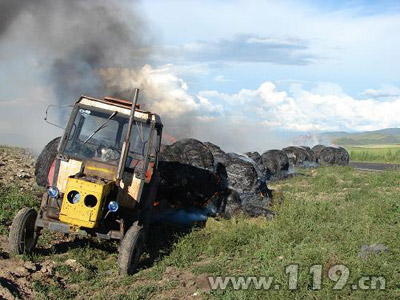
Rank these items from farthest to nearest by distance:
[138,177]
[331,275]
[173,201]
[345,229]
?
1. [173,201]
2. [345,229]
3. [138,177]
4. [331,275]

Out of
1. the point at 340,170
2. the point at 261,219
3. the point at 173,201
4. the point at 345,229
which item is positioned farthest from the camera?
the point at 340,170

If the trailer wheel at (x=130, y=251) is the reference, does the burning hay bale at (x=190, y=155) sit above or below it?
above

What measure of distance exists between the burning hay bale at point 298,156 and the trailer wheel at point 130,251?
47.6ft

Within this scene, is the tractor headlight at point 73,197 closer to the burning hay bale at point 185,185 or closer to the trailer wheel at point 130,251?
the trailer wheel at point 130,251

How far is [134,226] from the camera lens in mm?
5781

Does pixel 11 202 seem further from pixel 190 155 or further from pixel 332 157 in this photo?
pixel 332 157

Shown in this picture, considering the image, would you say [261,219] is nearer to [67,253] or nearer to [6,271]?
[67,253]

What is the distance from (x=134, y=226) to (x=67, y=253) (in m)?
1.27

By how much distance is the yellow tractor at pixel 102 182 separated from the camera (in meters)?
5.36

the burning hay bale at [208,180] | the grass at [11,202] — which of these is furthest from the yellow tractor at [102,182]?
the burning hay bale at [208,180]

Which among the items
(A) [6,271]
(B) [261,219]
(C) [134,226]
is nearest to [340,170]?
(B) [261,219]

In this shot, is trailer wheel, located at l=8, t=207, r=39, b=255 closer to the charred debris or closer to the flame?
the charred debris

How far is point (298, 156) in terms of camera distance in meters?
20.2

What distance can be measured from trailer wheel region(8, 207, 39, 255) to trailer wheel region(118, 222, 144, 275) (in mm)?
1349
